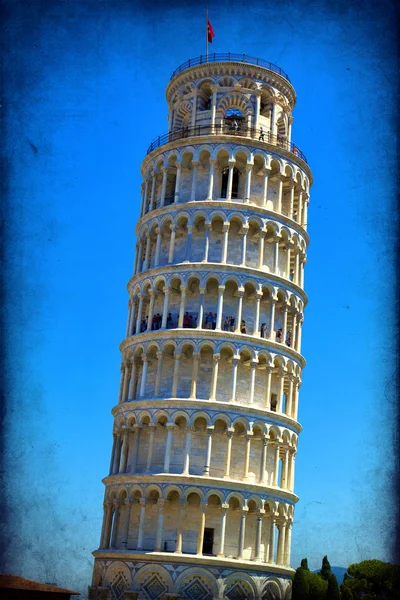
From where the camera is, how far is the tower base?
39.8 m

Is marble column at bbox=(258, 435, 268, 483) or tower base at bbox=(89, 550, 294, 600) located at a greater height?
marble column at bbox=(258, 435, 268, 483)

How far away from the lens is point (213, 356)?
4347cm

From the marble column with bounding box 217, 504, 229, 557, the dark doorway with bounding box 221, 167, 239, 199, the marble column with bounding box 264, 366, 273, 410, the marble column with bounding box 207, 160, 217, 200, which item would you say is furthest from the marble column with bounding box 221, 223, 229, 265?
the marble column with bounding box 217, 504, 229, 557

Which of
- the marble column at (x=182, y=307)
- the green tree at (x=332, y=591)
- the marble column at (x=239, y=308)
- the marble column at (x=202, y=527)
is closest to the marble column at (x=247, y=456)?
the marble column at (x=202, y=527)

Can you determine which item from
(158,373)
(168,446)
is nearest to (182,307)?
(158,373)

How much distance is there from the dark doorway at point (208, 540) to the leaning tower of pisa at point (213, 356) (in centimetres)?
8

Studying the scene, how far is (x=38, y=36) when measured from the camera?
30656mm

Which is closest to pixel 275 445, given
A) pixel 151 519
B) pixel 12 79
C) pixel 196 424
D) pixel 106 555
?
pixel 196 424

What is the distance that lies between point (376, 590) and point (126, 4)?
171 ft

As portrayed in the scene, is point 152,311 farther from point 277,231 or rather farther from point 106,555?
point 106,555

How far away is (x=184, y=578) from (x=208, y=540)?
2455 millimetres

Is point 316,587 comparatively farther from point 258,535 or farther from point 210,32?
point 210,32

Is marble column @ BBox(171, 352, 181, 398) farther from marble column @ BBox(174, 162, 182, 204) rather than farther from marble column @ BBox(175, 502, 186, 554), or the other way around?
marble column @ BBox(174, 162, 182, 204)

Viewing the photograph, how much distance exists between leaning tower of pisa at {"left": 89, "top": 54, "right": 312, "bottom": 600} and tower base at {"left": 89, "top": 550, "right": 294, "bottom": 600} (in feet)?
0.23
